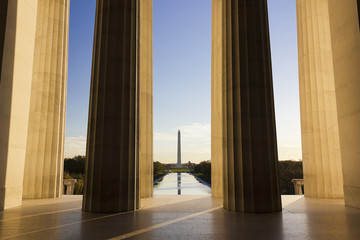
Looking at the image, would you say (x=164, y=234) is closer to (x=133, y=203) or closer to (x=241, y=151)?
(x=133, y=203)

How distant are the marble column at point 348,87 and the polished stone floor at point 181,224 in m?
5.24

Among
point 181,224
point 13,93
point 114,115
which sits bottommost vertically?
point 181,224

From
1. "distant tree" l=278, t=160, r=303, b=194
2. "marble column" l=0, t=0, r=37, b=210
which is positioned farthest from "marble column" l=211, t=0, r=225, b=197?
"distant tree" l=278, t=160, r=303, b=194

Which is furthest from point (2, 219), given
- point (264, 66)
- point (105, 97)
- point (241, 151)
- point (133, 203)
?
point (264, 66)

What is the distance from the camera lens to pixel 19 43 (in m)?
49.0

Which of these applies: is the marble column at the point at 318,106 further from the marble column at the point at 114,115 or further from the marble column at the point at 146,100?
the marble column at the point at 114,115

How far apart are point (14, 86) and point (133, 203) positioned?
28.9m

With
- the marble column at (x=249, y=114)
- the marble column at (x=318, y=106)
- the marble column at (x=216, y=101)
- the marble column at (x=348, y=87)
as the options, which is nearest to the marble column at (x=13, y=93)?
the marble column at (x=249, y=114)

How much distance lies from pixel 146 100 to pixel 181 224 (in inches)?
1641

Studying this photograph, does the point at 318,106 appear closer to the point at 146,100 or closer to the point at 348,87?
the point at 348,87

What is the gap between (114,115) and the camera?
43.8m

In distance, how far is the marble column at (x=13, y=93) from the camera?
44594 mm

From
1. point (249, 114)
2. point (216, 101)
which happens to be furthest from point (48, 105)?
point (249, 114)

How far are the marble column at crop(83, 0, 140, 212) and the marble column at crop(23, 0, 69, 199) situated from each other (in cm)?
2245
